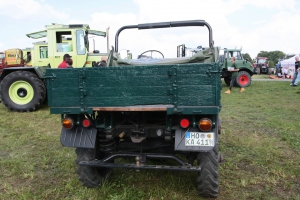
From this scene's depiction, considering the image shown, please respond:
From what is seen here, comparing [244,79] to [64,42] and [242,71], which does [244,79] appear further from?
[64,42]

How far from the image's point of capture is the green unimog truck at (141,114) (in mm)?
2816

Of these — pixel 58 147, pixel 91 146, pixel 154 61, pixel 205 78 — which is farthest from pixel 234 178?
pixel 58 147

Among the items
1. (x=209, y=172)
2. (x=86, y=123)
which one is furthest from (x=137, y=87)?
(x=209, y=172)

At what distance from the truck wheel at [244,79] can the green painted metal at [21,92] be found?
10360mm

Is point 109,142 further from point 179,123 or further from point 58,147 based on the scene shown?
point 58,147

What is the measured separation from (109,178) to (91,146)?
755 mm

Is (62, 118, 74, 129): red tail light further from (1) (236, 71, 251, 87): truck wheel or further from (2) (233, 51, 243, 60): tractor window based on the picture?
(2) (233, 51, 243, 60): tractor window

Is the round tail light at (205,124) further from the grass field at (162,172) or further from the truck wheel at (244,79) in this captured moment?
the truck wheel at (244,79)

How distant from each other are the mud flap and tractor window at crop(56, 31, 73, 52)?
5.93 metres

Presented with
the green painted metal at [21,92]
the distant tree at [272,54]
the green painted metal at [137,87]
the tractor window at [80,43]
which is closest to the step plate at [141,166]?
the green painted metal at [137,87]

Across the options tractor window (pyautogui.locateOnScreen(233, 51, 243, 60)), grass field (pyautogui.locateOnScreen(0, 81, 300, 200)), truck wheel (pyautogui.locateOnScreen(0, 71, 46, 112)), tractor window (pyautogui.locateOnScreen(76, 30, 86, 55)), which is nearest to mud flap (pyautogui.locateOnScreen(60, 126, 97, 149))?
grass field (pyautogui.locateOnScreen(0, 81, 300, 200))

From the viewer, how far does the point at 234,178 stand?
12.0 ft

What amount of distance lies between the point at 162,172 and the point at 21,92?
586cm

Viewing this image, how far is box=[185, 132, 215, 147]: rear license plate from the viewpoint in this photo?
9.70 ft
